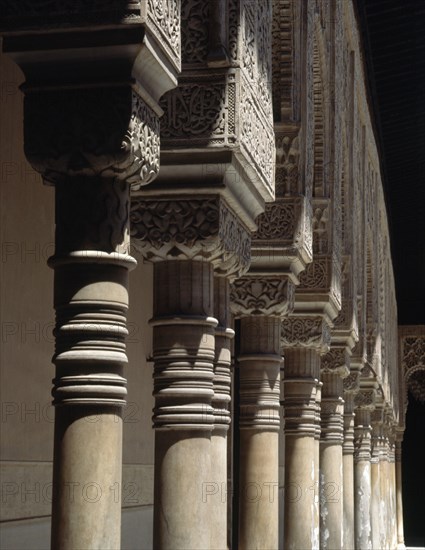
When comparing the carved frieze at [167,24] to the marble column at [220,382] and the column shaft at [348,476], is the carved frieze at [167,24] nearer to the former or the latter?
the marble column at [220,382]

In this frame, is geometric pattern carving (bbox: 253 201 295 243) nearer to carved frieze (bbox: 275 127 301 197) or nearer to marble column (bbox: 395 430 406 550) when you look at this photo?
carved frieze (bbox: 275 127 301 197)

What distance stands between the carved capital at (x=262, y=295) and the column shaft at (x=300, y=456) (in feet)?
6.23

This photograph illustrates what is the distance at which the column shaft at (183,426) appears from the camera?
5.00 metres

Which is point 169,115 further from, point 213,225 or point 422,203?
point 422,203

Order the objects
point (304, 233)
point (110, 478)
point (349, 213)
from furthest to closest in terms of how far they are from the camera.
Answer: point (349, 213)
point (304, 233)
point (110, 478)

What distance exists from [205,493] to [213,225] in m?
1.09

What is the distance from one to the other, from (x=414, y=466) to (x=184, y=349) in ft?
107

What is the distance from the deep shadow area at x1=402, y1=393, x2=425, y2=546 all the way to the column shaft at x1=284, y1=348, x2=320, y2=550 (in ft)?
88.7

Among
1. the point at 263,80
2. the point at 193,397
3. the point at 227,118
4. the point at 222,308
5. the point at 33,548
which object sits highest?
the point at 263,80

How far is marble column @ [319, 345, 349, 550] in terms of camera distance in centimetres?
1156

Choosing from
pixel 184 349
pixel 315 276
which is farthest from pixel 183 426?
pixel 315 276

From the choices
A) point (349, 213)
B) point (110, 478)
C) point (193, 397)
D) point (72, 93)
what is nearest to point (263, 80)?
point (193, 397)

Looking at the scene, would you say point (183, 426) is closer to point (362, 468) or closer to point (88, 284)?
point (88, 284)

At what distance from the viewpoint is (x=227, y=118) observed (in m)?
4.99
